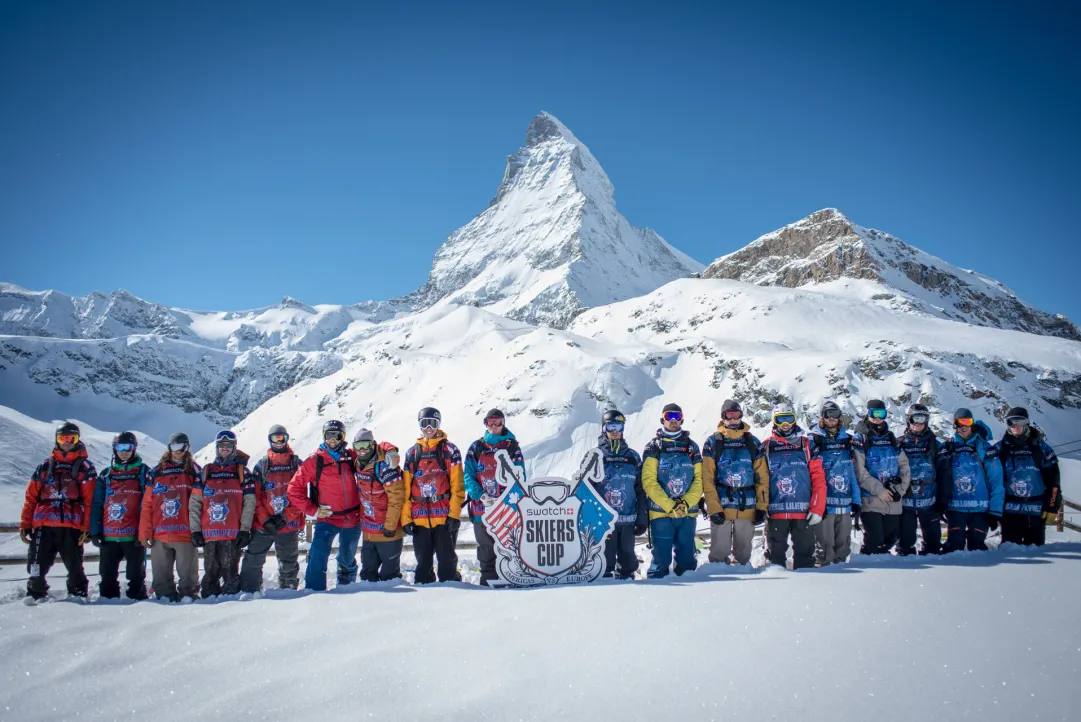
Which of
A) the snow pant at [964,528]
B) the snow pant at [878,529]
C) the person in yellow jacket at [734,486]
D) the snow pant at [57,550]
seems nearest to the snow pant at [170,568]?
the snow pant at [57,550]

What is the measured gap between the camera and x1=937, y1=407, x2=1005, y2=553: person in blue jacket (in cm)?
734

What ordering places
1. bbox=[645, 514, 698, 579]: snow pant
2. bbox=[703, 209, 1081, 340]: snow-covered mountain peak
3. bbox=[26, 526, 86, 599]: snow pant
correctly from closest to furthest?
bbox=[26, 526, 86, 599]: snow pant < bbox=[645, 514, 698, 579]: snow pant < bbox=[703, 209, 1081, 340]: snow-covered mountain peak

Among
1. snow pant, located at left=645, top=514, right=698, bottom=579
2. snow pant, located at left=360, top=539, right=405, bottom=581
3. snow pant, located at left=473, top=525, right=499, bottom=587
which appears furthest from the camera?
snow pant, located at left=360, top=539, right=405, bottom=581

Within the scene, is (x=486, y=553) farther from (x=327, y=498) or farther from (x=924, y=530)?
(x=924, y=530)

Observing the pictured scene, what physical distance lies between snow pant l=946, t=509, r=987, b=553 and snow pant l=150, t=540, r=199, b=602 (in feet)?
30.7

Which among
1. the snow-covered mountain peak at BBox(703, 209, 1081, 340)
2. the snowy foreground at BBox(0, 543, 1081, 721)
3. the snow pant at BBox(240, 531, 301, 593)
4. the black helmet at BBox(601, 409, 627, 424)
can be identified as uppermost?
the snow-covered mountain peak at BBox(703, 209, 1081, 340)

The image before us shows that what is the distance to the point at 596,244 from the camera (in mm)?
158375

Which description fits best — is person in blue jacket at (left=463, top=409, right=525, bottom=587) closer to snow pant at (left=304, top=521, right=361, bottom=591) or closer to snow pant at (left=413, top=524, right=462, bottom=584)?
snow pant at (left=413, top=524, right=462, bottom=584)

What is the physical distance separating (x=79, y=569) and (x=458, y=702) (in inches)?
253

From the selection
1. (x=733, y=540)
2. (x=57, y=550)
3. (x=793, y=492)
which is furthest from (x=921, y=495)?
(x=57, y=550)

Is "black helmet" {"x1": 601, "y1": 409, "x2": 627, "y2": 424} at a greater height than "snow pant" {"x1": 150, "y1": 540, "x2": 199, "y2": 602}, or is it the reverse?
"black helmet" {"x1": 601, "y1": 409, "x2": 627, "y2": 424}

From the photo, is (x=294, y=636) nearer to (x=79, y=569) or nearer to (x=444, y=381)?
(x=79, y=569)

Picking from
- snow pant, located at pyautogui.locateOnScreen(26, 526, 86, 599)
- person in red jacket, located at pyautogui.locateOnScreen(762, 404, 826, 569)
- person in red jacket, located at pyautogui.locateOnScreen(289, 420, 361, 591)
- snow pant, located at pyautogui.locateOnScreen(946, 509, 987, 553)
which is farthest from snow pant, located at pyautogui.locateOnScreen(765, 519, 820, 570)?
snow pant, located at pyautogui.locateOnScreen(26, 526, 86, 599)

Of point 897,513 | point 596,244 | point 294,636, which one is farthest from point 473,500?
point 596,244
